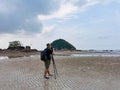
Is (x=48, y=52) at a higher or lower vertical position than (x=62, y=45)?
lower

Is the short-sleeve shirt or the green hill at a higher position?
the green hill

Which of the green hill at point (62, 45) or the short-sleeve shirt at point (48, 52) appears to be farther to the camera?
the green hill at point (62, 45)

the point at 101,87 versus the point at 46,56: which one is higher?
the point at 46,56

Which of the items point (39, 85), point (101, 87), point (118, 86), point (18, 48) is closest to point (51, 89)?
point (39, 85)

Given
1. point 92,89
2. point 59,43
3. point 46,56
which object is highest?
point 59,43

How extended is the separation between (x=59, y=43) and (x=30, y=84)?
17783cm

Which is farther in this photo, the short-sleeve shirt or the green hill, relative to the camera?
the green hill

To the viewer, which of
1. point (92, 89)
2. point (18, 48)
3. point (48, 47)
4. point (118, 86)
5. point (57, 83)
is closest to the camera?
point (92, 89)

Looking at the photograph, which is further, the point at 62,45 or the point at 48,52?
the point at 62,45

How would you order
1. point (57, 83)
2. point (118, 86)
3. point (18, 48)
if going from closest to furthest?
point (118, 86)
point (57, 83)
point (18, 48)

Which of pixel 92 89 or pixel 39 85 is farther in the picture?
pixel 39 85

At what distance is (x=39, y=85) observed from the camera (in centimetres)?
1555

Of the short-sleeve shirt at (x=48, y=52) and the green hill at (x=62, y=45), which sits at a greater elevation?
the green hill at (x=62, y=45)

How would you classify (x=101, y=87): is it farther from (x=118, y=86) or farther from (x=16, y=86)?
(x=16, y=86)
